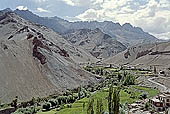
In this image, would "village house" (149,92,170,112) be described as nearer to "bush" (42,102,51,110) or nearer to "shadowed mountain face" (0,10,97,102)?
"bush" (42,102,51,110)

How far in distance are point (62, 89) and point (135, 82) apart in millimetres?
32899

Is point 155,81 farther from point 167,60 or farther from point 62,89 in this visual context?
point 167,60

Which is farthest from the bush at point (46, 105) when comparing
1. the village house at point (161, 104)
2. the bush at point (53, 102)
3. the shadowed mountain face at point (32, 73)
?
the village house at point (161, 104)

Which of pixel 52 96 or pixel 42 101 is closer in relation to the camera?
pixel 42 101

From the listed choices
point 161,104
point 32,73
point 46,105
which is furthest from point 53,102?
point 161,104

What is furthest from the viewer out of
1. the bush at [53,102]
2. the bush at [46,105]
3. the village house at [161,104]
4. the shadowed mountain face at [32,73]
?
the shadowed mountain face at [32,73]

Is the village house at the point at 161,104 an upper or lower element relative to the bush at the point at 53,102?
upper

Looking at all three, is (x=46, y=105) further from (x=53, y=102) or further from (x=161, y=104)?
(x=161, y=104)

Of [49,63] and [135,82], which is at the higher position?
[49,63]

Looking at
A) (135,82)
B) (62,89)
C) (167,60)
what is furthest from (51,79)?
(167,60)

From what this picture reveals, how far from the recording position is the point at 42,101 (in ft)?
307

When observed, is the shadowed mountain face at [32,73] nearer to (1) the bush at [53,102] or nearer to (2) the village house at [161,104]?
(1) the bush at [53,102]

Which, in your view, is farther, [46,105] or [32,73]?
[32,73]

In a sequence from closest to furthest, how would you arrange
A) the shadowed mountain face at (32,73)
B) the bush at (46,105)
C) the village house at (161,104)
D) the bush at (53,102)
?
the village house at (161,104) < the bush at (46,105) < the bush at (53,102) < the shadowed mountain face at (32,73)
